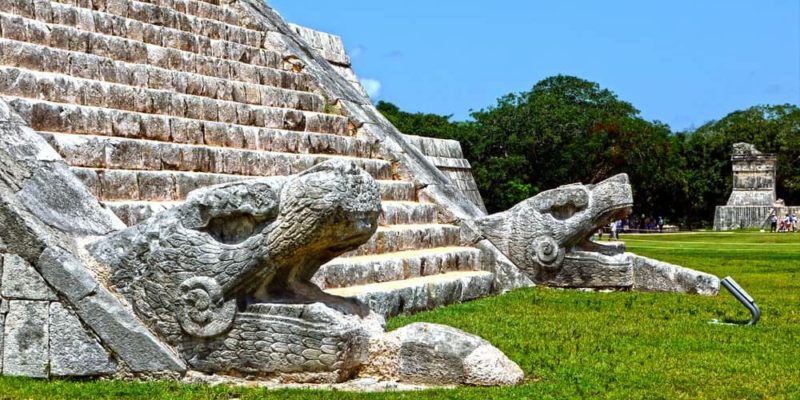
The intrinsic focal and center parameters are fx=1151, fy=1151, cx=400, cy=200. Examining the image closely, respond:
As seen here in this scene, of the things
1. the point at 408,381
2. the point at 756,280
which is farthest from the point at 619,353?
the point at 756,280

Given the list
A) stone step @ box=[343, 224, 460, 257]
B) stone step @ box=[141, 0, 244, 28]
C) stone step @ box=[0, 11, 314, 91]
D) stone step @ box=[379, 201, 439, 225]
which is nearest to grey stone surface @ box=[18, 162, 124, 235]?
stone step @ box=[0, 11, 314, 91]

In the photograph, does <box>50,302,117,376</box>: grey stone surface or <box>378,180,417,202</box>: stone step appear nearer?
<box>50,302,117,376</box>: grey stone surface

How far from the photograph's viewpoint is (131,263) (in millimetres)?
6465

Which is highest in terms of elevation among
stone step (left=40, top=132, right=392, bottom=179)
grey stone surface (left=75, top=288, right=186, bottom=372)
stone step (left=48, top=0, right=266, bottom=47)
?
stone step (left=48, top=0, right=266, bottom=47)

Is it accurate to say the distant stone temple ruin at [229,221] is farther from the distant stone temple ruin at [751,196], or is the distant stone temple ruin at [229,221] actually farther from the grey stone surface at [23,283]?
the distant stone temple ruin at [751,196]

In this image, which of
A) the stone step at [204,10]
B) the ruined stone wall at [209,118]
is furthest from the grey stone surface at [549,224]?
the stone step at [204,10]

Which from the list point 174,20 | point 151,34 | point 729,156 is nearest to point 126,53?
point 151,34

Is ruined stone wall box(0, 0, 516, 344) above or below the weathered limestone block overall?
above

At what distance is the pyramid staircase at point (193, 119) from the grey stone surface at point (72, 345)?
161 centimetres

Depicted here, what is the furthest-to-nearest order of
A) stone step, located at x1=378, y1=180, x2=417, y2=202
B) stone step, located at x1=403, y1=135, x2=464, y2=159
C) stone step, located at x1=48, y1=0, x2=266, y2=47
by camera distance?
stone step, located at x1=403, y1=135, x2=464, y2=159 < stone step, located at x1=378, y1=180, x2=417, y2=202 < stone step, located at x1=48, y1=0, x2=266, y2=47

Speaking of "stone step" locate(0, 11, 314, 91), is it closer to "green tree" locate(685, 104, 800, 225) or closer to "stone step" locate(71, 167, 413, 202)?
"stone step" locate(71, 167, 413, 202)

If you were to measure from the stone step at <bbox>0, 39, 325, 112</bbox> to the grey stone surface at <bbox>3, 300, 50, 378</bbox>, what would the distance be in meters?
3.26

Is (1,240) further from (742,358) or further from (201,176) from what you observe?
(742,358)

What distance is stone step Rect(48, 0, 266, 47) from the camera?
36.2ft
